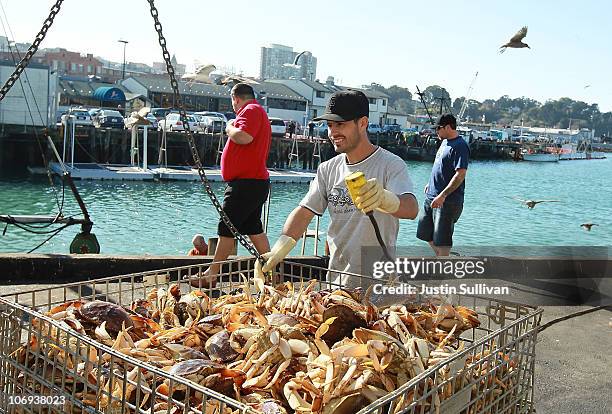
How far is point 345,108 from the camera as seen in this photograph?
12.2ft

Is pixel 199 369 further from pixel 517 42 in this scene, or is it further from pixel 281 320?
pixel 517 42

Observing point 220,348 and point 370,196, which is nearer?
point 220,348

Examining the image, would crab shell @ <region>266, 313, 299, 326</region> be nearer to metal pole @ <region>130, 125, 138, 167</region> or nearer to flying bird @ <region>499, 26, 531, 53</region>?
flying bird @ <region>499, 26, 531, 53</region>

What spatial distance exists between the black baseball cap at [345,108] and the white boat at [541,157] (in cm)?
8393

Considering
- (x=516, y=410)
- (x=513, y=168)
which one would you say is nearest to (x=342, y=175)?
(x=516, y=410)

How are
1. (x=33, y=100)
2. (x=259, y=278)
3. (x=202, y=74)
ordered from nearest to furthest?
(x=259, y=278), (x=202, y=74), (x=33, y=100)

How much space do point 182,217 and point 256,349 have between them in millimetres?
24964

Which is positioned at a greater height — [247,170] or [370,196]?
[370,196]

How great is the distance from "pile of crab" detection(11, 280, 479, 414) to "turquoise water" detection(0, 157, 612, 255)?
14604mm

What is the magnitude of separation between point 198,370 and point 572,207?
40.4 metres

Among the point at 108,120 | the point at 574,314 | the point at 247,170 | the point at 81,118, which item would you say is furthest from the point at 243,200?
the point at 81,118

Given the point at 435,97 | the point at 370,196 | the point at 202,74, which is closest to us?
the point at 370,196

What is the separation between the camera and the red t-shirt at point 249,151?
619cm

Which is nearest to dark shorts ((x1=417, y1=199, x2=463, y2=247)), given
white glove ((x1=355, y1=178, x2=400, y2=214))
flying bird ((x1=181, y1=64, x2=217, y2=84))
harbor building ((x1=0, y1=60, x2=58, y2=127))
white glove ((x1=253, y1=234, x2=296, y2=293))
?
white glove ((x1=253, y1=234, x2=296, y2=293))
